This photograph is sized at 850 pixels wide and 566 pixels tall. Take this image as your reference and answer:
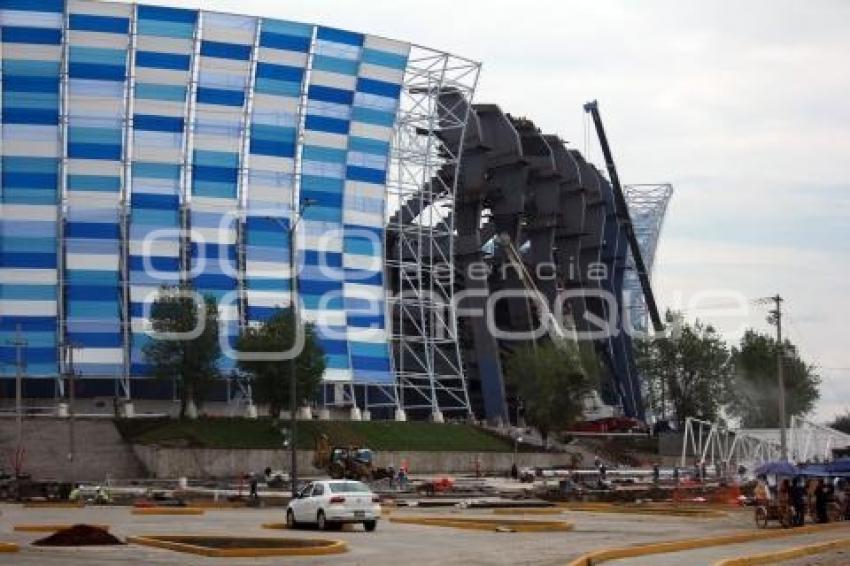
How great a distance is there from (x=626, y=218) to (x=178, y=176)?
79.7 metres

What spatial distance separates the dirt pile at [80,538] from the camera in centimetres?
3045

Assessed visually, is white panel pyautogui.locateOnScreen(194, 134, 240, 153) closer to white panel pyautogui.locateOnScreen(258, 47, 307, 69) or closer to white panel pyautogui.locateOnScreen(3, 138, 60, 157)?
white panel pyautogui.locateOnScreen(258, 47, 307, 69)

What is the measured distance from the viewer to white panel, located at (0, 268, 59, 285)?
94.9m

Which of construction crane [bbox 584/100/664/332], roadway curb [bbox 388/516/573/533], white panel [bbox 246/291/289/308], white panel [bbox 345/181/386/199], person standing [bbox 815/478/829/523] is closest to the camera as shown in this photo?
roadway curb [bbox 388/516/573/533]

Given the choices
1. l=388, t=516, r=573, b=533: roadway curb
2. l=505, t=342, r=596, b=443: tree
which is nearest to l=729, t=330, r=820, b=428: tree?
l=505, t=342, r=596, b=443: tree

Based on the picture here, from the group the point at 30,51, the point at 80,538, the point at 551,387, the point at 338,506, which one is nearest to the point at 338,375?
the point at 551,387

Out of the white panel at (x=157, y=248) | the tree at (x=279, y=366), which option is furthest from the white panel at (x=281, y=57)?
the tree at (x=279, y=366)

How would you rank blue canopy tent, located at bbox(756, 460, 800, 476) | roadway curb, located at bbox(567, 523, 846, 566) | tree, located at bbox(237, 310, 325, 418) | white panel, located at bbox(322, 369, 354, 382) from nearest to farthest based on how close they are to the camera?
roadway curb, located at bbox(567, 523, 846, 566) → blue canopy tent, located at bbox(756, 460, 800, 476) → tree, located at bbox(237, 310, 325, 418) → white panel, located at bbox(322, 369, 354, 382)

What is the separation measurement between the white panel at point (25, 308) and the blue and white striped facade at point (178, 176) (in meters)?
0.10

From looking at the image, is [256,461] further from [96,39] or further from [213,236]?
[96,39]

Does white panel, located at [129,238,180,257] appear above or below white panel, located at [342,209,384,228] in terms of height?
below

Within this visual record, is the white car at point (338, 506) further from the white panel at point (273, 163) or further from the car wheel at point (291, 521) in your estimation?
the white panel at point (273, 163)

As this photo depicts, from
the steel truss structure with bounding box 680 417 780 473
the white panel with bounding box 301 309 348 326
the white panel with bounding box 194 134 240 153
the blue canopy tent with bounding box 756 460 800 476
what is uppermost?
the white panel with bounding box 194 134 240 153

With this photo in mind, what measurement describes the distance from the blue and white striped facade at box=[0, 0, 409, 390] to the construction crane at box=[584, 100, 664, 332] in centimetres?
5852
